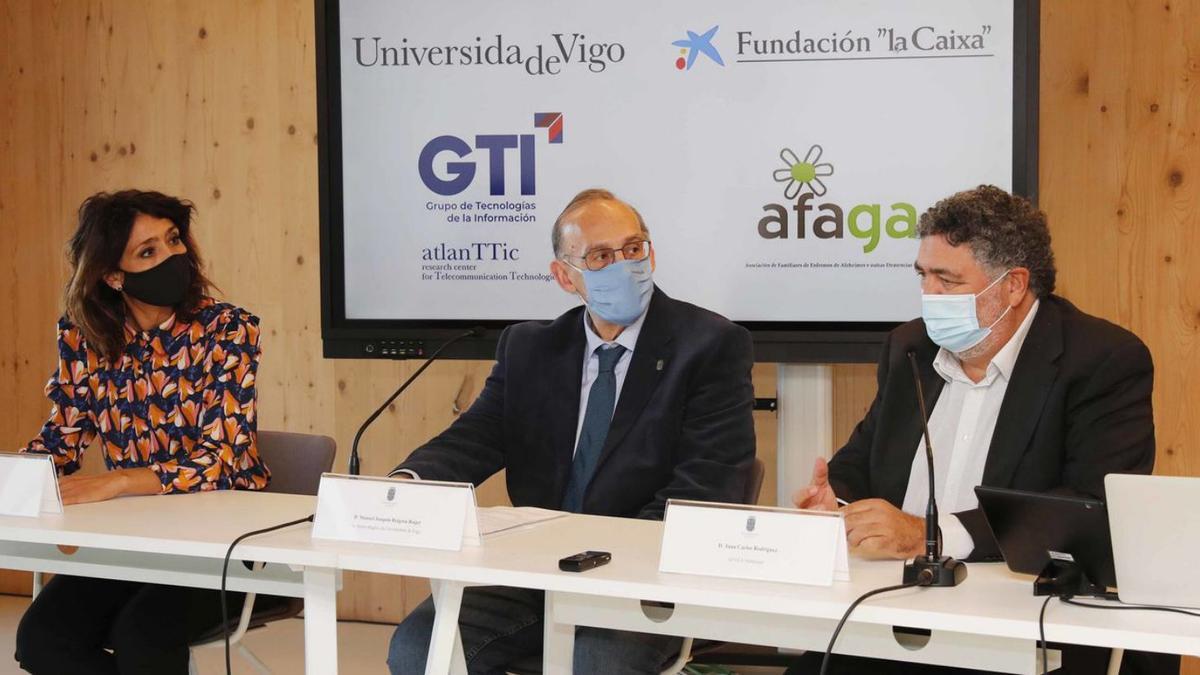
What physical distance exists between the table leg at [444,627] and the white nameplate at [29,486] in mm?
794

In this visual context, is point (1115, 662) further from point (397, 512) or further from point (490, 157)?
point (490, 157)

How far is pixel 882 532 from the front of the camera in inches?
80.0

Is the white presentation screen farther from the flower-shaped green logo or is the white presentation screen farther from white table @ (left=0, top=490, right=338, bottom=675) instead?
white table @ (left=0, top=490, right=338, bottom=675)

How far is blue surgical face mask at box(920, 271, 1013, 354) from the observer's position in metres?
2.34

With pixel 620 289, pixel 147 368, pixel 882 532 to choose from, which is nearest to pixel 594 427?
pixel 620 289

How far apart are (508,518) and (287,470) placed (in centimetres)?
86

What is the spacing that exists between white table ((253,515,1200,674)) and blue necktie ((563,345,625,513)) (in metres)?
0.51

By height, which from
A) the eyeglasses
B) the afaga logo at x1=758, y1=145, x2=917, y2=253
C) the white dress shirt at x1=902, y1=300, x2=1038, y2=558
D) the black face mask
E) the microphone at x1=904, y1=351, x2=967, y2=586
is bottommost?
the microphone at x1=904, y1=351, x2=967, y2=586

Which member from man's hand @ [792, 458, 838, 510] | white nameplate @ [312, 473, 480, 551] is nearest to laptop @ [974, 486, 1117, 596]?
man's hand @ [792, 458, 838, 510]

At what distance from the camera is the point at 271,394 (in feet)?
14.7

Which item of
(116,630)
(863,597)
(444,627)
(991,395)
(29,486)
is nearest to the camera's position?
(863,597)

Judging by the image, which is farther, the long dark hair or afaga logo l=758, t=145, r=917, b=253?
afaga logo l=758, t=145, r=917, b=253

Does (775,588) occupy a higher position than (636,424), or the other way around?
(636,424)

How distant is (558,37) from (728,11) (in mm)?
479
